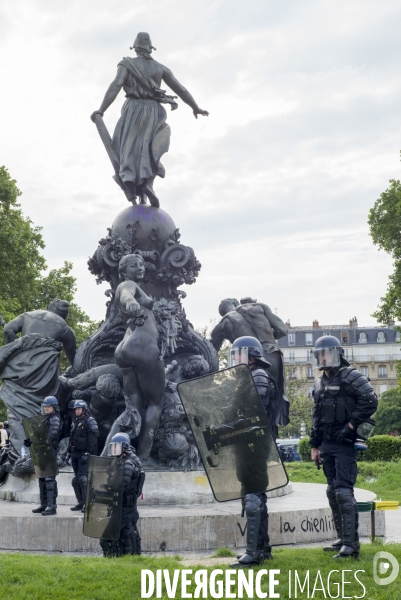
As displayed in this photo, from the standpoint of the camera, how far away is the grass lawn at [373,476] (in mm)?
17650

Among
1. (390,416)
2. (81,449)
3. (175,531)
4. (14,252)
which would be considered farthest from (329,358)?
(390,416)

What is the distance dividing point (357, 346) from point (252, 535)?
87.7m

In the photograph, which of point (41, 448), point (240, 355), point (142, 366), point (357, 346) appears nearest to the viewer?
point (240, 355)

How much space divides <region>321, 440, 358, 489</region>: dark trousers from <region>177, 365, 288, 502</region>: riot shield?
2.21 feet

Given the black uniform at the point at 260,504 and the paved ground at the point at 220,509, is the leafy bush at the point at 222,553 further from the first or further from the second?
the black uniform at the point at 260,504

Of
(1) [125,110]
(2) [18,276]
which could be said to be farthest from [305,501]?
(2) [18,276]

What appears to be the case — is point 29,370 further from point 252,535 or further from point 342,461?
point 342,461

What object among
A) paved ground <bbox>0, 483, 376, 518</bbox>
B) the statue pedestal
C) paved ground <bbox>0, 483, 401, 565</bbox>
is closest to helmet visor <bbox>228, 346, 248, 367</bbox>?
paved ground <bbox>0, 483, 401, 565</bbox>

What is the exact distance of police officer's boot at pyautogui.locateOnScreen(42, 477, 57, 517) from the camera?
9.46 meters

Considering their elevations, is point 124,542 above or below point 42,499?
below

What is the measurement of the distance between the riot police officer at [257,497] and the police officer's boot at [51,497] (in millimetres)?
3171

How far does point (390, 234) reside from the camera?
2984 cm

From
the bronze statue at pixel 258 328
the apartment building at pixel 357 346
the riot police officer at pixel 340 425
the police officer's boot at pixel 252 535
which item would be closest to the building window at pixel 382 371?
the apartment building at pixel 357 346

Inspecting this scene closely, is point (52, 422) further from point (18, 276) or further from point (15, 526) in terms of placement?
point (18, 276)
